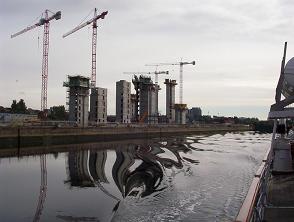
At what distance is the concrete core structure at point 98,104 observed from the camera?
517 ft

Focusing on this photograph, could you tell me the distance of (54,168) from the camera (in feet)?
141

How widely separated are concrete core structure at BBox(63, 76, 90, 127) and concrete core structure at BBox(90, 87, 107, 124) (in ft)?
34.8

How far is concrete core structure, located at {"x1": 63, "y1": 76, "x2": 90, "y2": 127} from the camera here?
14288cm

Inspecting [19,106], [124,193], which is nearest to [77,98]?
[19,106]

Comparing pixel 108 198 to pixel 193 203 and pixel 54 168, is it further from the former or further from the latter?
pixel 54 168

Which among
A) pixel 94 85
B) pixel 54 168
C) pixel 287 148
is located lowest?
pixel 54 168

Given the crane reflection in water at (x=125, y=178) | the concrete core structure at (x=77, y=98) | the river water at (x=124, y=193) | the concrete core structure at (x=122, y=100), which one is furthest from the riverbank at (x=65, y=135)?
the concrete core structure at (x=122, y=100)

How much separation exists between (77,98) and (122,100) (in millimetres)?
36389

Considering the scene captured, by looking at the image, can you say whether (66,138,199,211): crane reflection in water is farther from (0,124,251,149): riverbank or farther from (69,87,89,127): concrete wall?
(69,87,89,127): concrete wall

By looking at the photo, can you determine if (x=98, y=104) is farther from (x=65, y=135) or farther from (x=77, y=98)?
(x=65, y=135)

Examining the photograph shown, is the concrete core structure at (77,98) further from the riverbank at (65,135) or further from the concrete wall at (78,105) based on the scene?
the riverbank at (65,135)

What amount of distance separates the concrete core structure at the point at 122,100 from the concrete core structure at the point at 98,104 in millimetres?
18586

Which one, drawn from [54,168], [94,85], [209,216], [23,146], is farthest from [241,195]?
[94,85]

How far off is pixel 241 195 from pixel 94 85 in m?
133
